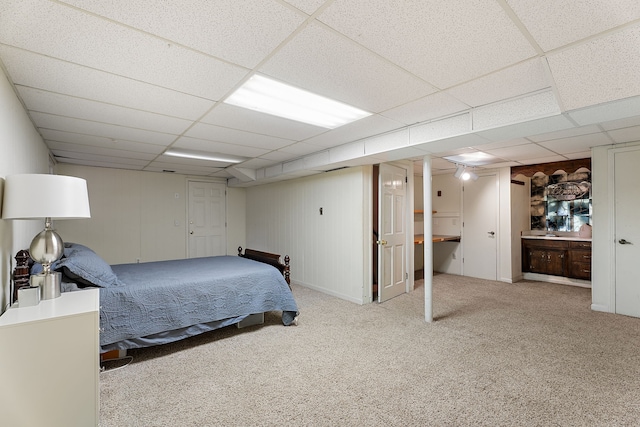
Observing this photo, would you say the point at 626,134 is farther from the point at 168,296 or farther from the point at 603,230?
the point at 168,296

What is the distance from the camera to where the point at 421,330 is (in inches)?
128

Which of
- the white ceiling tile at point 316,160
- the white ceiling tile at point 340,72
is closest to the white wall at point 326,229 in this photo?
the white ceiling tile at point 316,160

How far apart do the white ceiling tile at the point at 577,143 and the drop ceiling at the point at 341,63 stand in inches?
7.3

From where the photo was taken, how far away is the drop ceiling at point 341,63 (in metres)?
1.35

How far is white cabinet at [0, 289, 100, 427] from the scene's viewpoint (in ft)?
4.89

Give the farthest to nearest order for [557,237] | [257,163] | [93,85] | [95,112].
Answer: [557,237]
[257,163]
[95,112]
[93,85]

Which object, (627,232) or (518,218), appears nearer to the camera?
(627,232)

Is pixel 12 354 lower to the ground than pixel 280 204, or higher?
lower

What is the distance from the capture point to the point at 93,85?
6.78 ft

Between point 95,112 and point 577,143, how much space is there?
5.14 metres

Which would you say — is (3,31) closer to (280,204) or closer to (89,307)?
(89,307)

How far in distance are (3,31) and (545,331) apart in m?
4.76

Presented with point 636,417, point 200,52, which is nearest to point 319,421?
point 636,417

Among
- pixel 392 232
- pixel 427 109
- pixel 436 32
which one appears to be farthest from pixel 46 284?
pixel 392 232
